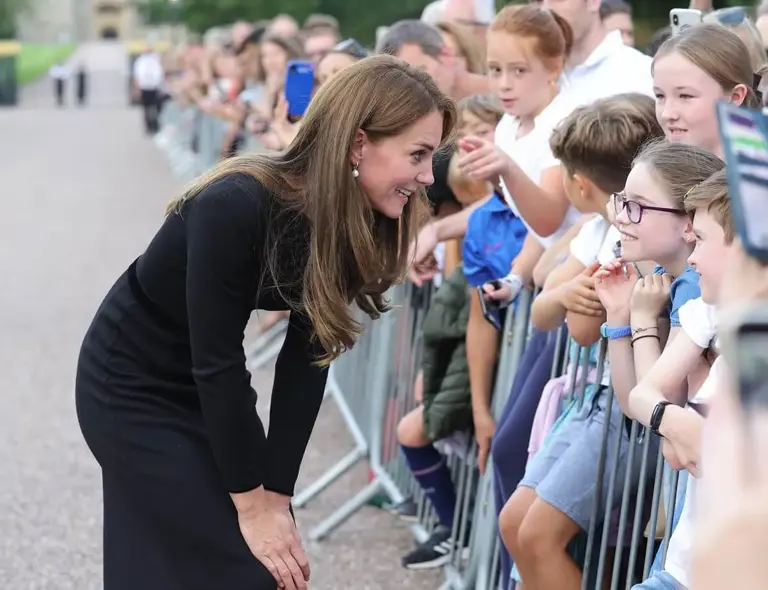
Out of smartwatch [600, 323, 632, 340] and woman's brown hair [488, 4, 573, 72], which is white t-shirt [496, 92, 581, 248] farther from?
smartwatch [600, 323, 632, 340]

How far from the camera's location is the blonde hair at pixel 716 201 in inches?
105

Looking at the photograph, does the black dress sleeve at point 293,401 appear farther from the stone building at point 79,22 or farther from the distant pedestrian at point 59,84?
the stone building at point 79,22

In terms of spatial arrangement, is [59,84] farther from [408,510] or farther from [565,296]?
[565,296]

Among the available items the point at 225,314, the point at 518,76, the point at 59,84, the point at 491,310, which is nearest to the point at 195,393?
the point at 225,314

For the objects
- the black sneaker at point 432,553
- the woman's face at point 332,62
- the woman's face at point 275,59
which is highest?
the woman's face at point 332,62

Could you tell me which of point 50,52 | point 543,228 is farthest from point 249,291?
point 50,52

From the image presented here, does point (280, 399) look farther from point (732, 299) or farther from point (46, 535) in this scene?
point (46, 535)

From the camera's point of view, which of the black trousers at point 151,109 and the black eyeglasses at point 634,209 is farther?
the black trousers at point 151,109

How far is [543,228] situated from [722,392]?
3.12 metres

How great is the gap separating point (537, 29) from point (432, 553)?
76.7 inches

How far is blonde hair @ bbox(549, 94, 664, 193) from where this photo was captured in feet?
12.4

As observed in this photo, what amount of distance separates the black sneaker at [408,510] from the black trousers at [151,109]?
2829 cm

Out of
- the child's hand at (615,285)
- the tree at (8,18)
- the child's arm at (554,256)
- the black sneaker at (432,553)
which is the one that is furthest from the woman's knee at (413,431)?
the tree at (8,18)

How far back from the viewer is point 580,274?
12.0 feet
